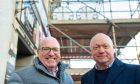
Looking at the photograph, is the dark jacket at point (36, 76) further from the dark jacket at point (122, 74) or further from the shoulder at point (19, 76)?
the dark jacket at point (122, 74)

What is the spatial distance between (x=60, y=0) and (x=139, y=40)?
337 cm

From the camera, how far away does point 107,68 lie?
8.02 ft

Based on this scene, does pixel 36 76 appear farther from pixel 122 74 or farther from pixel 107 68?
pixel 122 74

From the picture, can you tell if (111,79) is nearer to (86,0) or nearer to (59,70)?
(59,70)

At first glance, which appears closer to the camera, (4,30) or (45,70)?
(45,70)

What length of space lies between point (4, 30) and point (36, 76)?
1.83m

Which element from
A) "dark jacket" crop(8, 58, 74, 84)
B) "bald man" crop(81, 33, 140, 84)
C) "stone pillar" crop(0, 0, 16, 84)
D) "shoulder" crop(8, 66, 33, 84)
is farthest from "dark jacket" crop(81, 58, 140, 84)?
"stone pillar" crop(0, 0, 16, 84)

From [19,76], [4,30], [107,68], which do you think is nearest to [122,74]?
[107,68]

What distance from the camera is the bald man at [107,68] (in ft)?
7.64

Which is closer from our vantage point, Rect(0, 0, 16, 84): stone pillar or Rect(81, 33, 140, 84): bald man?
Rect(81, 33, 140, 84): bald man

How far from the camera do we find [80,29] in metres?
8.95

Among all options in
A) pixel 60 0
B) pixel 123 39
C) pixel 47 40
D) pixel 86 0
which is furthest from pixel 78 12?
pixel 47 40

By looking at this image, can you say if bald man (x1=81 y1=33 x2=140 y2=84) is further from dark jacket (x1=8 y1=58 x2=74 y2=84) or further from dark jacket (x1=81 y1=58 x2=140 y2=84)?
dark jacket (x1=8 y1=58 x2=74 y2=84)

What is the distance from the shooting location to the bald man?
2328mm
